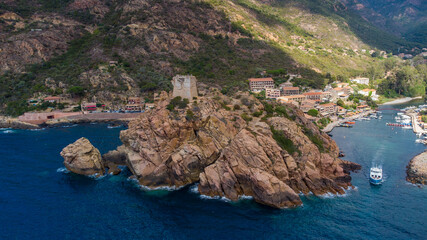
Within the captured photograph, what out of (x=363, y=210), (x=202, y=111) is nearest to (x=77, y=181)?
(x=202, y=111)

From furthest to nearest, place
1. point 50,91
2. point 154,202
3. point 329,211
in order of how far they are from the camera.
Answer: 1. point 50,91
2. point 154,202
3. point 329,211

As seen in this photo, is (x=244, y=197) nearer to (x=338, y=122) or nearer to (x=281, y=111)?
(x=281, y=111)

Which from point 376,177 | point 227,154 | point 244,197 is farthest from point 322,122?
point 244,197

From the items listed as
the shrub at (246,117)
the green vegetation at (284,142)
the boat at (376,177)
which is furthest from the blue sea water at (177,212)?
the shrub at (246,117)

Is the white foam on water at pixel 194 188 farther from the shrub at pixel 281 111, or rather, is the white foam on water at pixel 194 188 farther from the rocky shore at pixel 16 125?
the rocky shore at pixel 16 125

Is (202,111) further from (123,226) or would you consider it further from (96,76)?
(96,76)

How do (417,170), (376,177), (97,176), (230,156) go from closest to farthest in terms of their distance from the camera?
(230,156) → (376,177) → (97,176) → (417,170)

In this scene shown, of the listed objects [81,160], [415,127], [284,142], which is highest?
[284,142]
